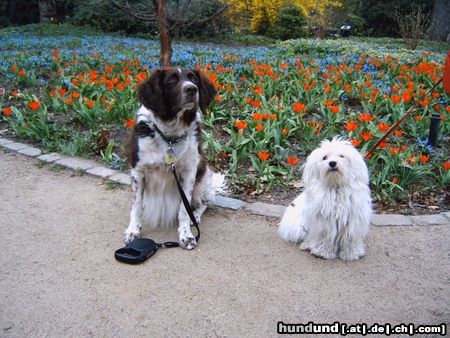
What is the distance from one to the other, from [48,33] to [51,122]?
11613mm

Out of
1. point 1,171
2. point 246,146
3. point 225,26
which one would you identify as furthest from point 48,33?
point 246,146

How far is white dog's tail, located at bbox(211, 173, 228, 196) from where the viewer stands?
13.2 ft

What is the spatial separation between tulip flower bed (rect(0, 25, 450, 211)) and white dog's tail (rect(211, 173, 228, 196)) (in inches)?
6.0

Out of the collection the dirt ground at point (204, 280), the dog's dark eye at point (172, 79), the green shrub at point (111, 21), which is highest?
the green shrub at point (111, 21)

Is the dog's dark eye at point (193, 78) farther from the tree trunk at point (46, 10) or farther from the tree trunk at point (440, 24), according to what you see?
the tree trunk at point (440, 24)

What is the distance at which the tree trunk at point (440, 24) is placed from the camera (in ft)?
61.3

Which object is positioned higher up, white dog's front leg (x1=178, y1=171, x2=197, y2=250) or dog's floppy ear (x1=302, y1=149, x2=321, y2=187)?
dog's floppy ear (x1=302, y1=149, x2=321, y2=187)

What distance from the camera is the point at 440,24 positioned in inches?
744

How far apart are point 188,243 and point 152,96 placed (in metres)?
1.22

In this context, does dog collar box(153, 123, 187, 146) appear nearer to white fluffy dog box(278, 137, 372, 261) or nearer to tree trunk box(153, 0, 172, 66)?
white fluffy dog box(278, 137, 372, 261)

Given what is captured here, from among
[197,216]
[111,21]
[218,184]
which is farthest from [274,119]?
[111,21]

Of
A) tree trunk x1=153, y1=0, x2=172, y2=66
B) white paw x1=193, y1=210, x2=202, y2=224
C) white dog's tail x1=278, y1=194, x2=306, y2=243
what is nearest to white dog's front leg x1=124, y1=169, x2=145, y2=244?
white paw x1=193, y1=210, x2=202, y2=224

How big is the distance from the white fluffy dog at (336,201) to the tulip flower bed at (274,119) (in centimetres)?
86

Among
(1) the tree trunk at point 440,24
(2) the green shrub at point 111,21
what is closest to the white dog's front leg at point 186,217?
(2) the green shrub at point 111,21
